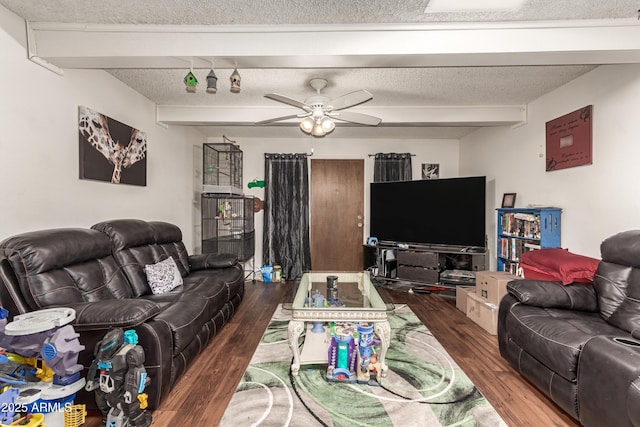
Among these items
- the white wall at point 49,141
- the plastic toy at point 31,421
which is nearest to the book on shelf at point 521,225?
the plastic toy at point 31,421

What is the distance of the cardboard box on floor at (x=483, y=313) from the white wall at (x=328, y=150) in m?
2.26

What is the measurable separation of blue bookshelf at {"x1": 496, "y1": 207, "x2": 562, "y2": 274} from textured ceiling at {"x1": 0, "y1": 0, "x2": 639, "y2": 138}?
4.28ft

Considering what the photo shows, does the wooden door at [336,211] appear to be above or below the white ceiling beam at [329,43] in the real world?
below

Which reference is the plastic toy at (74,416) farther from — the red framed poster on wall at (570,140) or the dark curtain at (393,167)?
the dark curtain at (393,167)

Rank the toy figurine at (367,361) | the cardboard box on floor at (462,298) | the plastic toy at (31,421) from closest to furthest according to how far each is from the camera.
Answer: the plastic toy at (31,421) < the toy figurine at (367,361) < the cardboard box on floor at (462,298)

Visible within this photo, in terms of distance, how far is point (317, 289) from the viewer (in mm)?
3031

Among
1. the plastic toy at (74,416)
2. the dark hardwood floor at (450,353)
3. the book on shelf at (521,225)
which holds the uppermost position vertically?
the book on shelf at (521,225)

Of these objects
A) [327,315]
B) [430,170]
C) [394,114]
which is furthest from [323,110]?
[430,170]

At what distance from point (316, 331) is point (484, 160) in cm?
360

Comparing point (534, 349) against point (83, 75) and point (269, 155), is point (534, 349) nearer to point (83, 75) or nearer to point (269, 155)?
point (83, 75)

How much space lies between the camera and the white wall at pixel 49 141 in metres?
2.02

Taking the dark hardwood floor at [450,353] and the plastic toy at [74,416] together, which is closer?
the plastic toy at [74,416]

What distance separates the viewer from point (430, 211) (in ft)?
14.4

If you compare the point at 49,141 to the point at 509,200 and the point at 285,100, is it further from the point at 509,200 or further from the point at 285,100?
the point at 509,200
